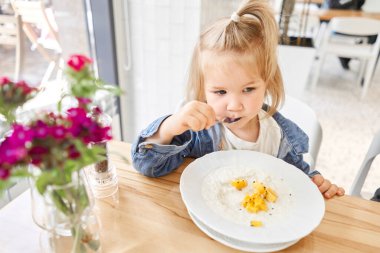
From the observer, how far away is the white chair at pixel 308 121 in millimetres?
1093

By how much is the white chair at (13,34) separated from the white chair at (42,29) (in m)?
0.04

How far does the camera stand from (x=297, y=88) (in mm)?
2045

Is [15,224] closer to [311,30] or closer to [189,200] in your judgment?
[189,200]

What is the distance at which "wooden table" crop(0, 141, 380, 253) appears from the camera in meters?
0.62

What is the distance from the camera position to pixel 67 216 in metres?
0.45

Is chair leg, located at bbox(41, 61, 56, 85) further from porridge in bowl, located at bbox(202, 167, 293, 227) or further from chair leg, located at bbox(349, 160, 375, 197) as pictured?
chair leg, located at bbox(349, 160, 375, 197)

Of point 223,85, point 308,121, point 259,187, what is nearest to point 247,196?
point 259,187

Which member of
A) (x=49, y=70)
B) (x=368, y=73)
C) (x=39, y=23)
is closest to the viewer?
(x=39, y=23)

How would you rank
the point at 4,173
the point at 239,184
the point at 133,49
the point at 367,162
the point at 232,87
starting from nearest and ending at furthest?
1. the point at 4,173
2. the point at 239,184
3. the point at 232,87
4. the point at 367,162
5. the point at 133,49

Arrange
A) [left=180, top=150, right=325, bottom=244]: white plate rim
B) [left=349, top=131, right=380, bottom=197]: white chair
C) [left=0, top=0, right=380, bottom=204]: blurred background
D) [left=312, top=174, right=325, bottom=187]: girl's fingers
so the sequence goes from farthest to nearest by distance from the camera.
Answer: [left=0, top=0, right=380, bottom=204]: blurred background
[left=349, top=131, right=380, bottom=197]: white chair
[left=312, top=174, right=325, bottom=187]: girl's fingers
[left=180, top=150, right=325, bottom=244]: white plate rim

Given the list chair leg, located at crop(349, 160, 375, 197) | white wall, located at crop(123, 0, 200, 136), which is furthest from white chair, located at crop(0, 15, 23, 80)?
chair leg, located at crop(349, 160, 375, 197)

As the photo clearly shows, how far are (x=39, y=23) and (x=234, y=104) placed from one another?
3.84 ft

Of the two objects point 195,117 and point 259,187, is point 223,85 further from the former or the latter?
point 259,187

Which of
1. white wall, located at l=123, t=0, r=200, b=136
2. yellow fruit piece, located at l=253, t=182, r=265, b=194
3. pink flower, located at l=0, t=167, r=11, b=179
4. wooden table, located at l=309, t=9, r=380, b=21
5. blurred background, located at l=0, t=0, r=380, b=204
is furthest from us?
wooden table, located at l=309, t=9, r=380, b=21
